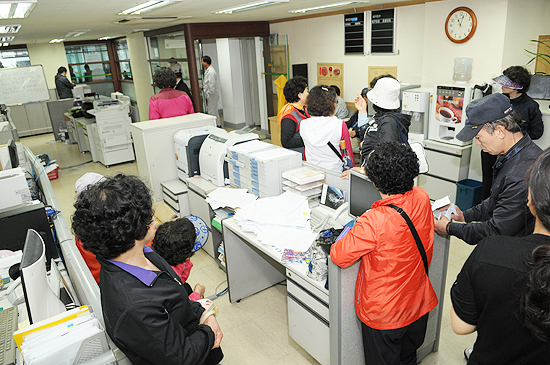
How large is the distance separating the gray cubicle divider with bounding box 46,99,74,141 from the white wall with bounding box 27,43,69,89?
8.68 ft

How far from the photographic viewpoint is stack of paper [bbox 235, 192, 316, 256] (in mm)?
2359

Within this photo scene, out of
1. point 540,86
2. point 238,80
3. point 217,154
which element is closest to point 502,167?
point 217,154

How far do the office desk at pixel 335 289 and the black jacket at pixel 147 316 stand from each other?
0.82 metres

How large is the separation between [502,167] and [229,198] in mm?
1915

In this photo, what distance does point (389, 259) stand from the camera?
1741mm

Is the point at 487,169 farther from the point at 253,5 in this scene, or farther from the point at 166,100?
the point at 166,100

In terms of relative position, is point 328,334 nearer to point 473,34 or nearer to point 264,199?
point 264,199

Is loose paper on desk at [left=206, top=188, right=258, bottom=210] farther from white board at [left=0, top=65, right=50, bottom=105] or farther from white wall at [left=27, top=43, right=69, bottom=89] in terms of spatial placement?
white wall at [left=27, top=43, right=69, bottom=89]

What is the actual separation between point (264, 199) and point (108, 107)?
5.02 meters

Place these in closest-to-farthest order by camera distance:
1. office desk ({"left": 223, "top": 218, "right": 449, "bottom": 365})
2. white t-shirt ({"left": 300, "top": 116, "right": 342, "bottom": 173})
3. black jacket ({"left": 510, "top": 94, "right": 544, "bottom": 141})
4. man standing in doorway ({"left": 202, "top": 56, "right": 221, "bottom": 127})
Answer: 1. office desk ({"left": 223, "top": 218, "right": 449, "bottom": 365})
2. white t-shirt ({"left": 300, "top": 116, "right": 342, "bottom": 173})
3. black jacket ({"left": 510, "top": 94, "right": 544, "bottom": 141})
4. man standing in doorway ({"left": 202, "top": 56, "right": 221, "bottom": 127})

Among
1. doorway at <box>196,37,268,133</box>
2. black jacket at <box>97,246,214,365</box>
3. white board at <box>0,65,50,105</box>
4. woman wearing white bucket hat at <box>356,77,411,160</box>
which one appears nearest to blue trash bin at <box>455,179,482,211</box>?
woman wearing white bucket hat at <box>356,77,411,160</box>

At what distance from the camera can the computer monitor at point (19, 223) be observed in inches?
83.3

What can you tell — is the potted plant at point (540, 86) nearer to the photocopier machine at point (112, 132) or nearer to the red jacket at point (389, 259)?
the red jacket at point (389, 259)

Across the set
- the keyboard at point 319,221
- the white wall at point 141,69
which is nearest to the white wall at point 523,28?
the keyboard at point 319,221
